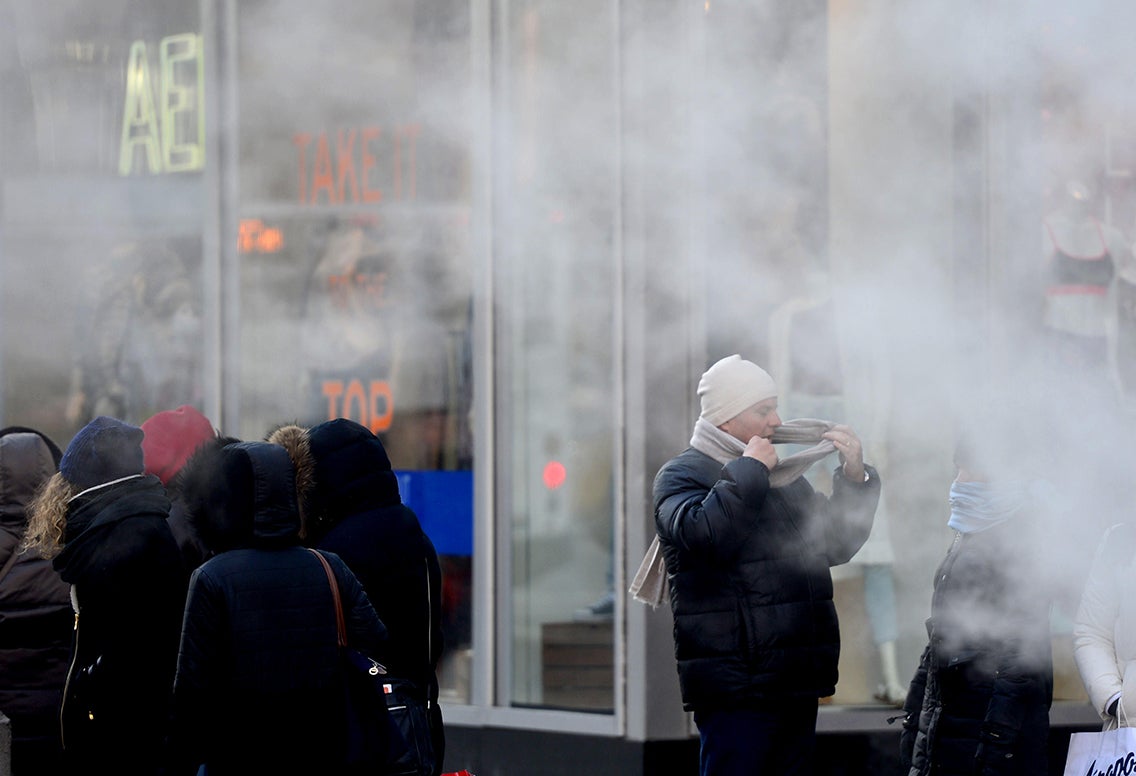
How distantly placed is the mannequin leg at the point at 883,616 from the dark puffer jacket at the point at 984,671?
1.73 metres

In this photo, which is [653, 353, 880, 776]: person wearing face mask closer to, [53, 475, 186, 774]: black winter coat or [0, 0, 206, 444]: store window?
[53, 475, 186, 774]: black winter coat

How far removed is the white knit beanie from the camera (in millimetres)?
4133

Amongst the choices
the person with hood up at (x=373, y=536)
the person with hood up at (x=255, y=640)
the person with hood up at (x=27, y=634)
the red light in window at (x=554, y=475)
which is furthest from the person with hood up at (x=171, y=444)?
the red light in window at (x=554, y=475)

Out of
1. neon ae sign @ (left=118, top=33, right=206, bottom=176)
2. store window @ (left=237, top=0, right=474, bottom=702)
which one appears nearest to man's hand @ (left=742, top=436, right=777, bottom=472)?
store window @ (left=237, top=0, right=474, bottom=702)

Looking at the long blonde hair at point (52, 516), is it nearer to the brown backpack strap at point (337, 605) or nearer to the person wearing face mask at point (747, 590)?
the brown backpack strap at point (337, 605)

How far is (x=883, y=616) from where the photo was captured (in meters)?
5.81

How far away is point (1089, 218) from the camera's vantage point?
5.58m

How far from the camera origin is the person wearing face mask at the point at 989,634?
12.4 feet

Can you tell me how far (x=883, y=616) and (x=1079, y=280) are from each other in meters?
1.35

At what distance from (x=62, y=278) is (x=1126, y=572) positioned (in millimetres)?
5101

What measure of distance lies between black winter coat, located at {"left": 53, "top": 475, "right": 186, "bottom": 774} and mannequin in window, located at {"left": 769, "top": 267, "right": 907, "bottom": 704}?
2479 mm

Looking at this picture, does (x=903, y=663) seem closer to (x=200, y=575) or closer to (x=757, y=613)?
(x=757, y=613)

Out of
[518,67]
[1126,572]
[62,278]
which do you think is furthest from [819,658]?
[62,278]

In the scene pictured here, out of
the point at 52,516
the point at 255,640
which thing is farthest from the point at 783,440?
the point at 52,516
